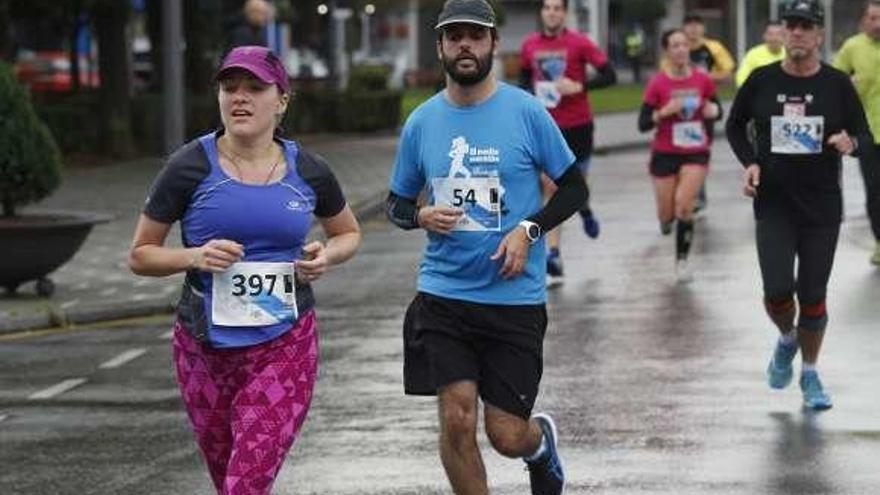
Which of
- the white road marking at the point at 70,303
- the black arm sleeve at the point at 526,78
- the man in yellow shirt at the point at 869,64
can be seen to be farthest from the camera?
the black arm sleeve at the point at 526,78

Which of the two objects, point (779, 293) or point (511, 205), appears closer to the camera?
point (511, 205)

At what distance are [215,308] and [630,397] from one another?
4.46 meters

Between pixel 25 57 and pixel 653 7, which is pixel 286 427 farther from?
pixel 653 7

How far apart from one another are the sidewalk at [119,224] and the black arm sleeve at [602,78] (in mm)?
3343

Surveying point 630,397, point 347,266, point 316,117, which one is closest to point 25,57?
point 316,117

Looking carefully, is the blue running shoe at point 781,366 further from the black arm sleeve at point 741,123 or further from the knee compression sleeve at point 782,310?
the black arm sleeve at point 741,123

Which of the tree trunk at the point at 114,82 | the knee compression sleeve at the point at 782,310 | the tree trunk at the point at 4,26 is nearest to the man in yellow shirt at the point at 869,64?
the knee compression sleeve at the point at 782,310

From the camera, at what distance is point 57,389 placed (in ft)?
38.4

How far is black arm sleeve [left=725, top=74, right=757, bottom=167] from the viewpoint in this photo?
412 inches

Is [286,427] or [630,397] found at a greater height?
[286,427]

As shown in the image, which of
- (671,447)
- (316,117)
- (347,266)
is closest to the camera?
(671,447)

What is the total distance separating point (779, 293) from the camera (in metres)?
10.3

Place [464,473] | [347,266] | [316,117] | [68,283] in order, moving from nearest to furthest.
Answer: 1. [464,473]
2. [68,283]
3. [347,266]
4. [316,117]

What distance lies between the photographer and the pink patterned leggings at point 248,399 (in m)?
6.64
